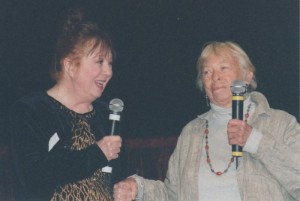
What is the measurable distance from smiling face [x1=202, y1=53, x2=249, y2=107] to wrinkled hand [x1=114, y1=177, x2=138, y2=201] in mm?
684

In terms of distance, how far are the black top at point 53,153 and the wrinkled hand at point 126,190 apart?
0.14 m

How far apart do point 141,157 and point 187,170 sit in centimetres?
186

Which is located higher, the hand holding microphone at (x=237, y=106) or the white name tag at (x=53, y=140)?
the hand holding microphone at (x=237, y=106)

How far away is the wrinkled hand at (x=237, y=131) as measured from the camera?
2441 millimetres

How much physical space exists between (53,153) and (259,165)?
1110 mm

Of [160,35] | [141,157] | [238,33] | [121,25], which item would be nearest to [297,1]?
[238,33]

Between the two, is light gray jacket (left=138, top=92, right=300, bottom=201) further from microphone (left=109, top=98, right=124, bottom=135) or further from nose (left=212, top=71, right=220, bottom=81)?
microphone (left=109, top=98, right=124, bottom=135)

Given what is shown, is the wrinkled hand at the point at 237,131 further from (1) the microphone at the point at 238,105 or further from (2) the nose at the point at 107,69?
(2) the nose at the point at 107,69

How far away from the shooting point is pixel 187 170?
9.47ft

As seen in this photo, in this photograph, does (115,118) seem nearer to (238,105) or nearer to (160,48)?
(238,105)

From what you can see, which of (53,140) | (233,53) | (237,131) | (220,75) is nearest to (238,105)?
(237,131)

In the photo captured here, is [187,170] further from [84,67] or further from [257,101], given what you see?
[84,67]

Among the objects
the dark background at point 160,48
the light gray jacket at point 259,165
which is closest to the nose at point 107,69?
the light gray jacket at point 259,165

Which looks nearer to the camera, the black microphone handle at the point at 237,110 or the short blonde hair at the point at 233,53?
the black microphone handle at the point at 237,110
